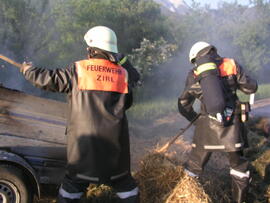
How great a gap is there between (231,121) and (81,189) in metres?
1.94

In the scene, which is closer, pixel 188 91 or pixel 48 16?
pixel 188 91

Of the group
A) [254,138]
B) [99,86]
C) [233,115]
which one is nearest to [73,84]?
[99,86]

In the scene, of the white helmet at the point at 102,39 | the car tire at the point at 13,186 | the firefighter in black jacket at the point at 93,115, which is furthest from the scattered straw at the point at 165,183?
the white helmet at the point at 102,39

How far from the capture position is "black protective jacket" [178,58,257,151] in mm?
3521

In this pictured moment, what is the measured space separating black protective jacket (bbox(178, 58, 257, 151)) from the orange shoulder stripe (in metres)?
1.16

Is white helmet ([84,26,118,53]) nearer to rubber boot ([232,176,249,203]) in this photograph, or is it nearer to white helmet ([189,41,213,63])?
white helmet ([189,41,213,63])

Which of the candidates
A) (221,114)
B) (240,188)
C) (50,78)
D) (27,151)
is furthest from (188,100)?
(27,151)

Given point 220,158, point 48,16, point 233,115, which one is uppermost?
point 48,16

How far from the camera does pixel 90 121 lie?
265 cm

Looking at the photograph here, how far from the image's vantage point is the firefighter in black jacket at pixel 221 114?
11.1ft

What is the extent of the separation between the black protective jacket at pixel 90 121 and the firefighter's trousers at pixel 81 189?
0.33ft

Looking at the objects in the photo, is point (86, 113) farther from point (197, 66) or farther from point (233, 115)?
point (233, 115)

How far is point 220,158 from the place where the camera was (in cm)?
596

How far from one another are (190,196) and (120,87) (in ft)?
4.63
